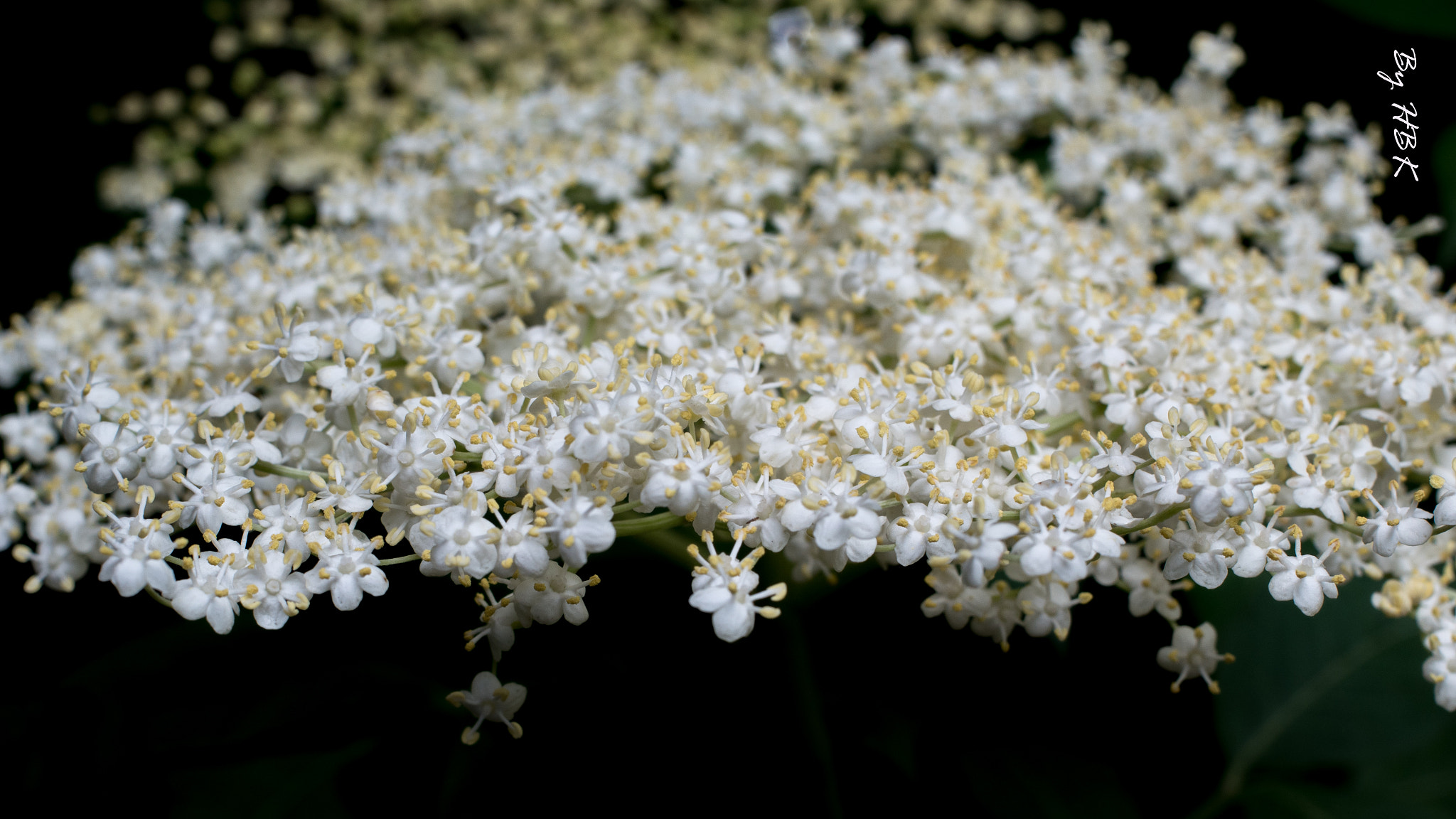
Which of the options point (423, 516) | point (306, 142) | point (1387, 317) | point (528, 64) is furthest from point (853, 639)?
point (306, 142)

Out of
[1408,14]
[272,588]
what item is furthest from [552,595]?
[1408,14]

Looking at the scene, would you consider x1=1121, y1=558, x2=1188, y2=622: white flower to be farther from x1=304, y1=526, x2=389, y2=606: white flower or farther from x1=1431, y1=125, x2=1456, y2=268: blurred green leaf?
x1=1431, y1=125, x2=1456, y2=268: blurred green leaf

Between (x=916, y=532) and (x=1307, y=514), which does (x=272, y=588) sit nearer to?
(x=916, y=532)

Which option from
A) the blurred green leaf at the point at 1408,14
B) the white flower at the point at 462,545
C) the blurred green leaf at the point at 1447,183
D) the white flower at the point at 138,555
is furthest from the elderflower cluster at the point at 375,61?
the white flower at the point at 462,545

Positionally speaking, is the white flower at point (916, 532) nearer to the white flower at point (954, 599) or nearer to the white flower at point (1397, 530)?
the white flower at point (954, 599)

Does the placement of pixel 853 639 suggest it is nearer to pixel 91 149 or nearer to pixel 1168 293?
pixel 1168 293

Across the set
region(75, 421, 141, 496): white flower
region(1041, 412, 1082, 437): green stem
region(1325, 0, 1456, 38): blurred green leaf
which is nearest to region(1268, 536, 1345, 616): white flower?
region(1041, 412, 1082, 437): green stem
